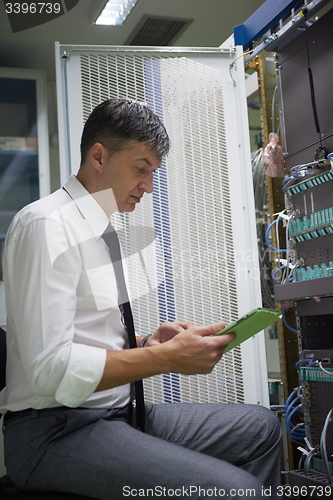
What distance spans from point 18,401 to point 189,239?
2.80ft

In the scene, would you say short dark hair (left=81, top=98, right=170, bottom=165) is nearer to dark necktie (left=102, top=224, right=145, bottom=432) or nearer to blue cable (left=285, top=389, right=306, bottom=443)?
dark necktie (left=102, top=224, right=145, bottom=432)

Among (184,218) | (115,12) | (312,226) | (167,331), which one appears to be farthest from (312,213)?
(115,12)

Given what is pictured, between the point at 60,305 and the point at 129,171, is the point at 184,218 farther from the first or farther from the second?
the point at 60,305

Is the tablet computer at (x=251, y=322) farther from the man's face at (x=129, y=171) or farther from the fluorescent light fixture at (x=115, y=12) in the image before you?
the fluorescent light fixture at (x=115, y=12)

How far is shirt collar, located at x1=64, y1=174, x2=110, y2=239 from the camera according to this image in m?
1.16

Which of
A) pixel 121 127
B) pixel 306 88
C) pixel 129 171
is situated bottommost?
pixel 129 171

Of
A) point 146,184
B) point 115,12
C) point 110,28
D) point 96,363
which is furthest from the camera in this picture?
point 110,28

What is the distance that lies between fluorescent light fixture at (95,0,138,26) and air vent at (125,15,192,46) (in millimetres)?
139

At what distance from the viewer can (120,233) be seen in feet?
5.50

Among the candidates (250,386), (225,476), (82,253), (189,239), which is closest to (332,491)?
(250,386)

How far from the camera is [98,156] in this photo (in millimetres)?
1229

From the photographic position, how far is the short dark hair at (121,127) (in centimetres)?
122

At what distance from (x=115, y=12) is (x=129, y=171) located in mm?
1992

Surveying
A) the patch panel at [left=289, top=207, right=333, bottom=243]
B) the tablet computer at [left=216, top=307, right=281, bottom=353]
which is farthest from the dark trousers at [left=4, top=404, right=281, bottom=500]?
the patch panel at [left=289, top=207, right=333, bottom=243]
